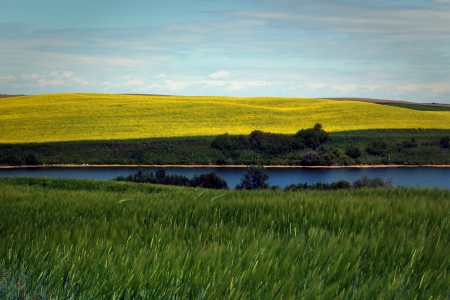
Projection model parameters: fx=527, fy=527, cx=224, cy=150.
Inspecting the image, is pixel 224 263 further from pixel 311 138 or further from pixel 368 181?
pixel 311 138

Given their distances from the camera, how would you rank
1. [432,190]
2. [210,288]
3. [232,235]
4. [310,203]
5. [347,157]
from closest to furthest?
[210,288] < [232,235] < [310,203] < [432,190] < [347,157]

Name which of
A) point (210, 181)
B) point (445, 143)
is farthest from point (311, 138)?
point (210, 181)

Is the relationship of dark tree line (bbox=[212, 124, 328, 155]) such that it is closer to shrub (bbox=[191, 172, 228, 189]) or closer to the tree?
shrub (bbox=[191, 172, 228, 189])

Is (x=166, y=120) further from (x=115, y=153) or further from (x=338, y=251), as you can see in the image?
(x=338, y=251)

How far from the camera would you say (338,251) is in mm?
3523

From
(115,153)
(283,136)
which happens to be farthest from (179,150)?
(283,136)

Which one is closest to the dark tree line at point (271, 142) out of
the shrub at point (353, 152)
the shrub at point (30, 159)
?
the shrub at point (353, 152)

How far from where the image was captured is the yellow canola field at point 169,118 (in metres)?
34.9

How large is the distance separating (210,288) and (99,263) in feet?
2.42

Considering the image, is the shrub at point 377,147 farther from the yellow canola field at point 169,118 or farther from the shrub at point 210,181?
the shrub at point 210,181

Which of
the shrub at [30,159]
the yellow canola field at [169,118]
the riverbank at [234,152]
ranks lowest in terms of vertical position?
the shrub at [30,159]

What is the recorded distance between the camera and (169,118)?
39.4 m

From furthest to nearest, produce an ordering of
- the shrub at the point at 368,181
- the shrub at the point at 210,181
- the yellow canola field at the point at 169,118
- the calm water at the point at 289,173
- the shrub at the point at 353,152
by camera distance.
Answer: the yellow canola field at the point at 169,118, the shrub at the point at 353,152, the shrub at the point at 210,181, the calm water at the point at 289,173, the shrub at the point at 368,181

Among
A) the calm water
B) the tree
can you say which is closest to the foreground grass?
the tree
